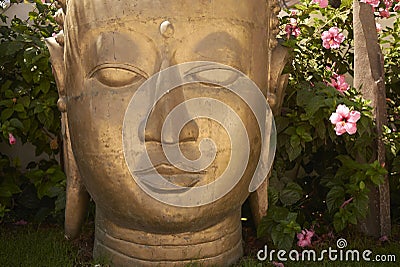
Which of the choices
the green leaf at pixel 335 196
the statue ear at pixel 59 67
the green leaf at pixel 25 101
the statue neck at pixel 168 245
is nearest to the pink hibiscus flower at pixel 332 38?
the green leaf at pixel 335 196

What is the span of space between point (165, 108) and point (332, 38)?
1370 mm

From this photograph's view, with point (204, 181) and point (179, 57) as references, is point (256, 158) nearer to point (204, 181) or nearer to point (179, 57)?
point (204, 181)

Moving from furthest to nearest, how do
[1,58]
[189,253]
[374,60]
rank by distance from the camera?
1. [1,58]
2. [374,60]
3. [189,253]

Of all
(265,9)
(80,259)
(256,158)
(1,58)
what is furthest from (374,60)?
(1,58)

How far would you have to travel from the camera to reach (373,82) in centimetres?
274

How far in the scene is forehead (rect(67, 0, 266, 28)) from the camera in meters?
1.94

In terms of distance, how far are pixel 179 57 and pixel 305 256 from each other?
123cm

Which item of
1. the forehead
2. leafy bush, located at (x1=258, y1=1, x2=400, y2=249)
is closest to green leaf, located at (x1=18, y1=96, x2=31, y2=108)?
the forehead

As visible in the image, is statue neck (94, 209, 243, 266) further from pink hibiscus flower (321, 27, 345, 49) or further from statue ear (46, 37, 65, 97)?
pink hibiscus flower (321, 27, 345, 49)

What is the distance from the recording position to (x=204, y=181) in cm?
197

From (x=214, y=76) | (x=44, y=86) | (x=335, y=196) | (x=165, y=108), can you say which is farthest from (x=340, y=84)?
(x=44, y=86)

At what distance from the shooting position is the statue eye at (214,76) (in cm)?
197

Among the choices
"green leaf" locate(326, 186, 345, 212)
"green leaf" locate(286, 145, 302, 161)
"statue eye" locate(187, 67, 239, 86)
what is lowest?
"green leaf" locate(326, 186, 345, 212)

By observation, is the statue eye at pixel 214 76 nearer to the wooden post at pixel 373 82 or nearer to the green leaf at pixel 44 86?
the wooden post at pixel 373 82
